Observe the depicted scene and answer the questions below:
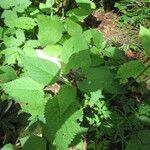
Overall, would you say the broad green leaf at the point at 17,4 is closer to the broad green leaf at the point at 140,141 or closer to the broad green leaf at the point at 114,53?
the broad green leaf at the point at 114,53

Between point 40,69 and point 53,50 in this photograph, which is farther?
point 53,50

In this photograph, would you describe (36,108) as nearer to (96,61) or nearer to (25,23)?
(96,61)

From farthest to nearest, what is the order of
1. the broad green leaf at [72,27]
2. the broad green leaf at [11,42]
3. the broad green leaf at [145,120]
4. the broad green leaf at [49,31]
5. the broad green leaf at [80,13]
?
the broad green leaf at [80,13], the broad green leaf at [11,42], the broad green leaf at [72,27], the broad green leaf at [49,31], the broad green leaf at [145,120]

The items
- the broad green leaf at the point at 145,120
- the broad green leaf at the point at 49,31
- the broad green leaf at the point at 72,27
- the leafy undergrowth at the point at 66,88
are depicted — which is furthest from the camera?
the broad green leaf at the point at 72,27

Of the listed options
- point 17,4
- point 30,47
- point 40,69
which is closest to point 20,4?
point 17,4

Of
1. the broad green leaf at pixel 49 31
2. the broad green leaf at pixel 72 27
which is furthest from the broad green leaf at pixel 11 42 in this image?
the broad green leaf at pixel 72 27

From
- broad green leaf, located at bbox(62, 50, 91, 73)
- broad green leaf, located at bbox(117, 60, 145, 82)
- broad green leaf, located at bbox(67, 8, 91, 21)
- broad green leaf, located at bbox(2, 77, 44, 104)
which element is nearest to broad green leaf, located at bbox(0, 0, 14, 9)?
broad green leaf, located at bbox(67, 8, 91, 21)

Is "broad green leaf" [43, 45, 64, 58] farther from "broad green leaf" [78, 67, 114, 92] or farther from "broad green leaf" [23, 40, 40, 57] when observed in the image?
"broad green leaf" [78, 67, 114, 92]
